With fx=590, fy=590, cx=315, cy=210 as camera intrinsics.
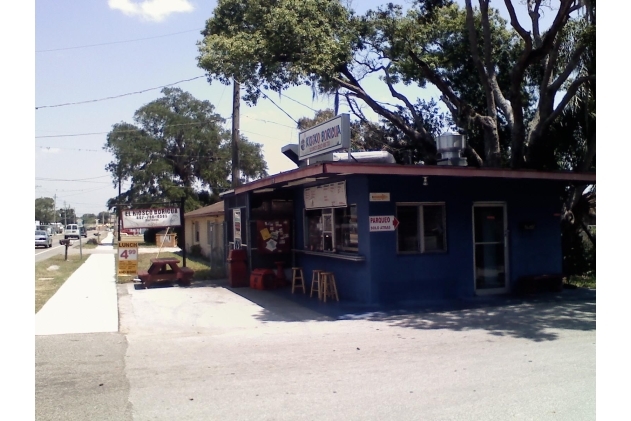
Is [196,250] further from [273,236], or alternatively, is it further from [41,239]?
[41,239]

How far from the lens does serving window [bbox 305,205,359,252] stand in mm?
12672

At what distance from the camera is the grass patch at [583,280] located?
48.9ft

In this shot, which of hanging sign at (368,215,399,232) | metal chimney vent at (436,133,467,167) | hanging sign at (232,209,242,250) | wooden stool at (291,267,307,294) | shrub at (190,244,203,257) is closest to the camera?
hanging sign at (368,215,399,232)

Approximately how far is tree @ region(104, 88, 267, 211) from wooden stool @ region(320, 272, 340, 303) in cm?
3914

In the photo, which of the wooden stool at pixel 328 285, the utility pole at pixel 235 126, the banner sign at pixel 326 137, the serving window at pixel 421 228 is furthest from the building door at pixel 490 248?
the utility pole at pixel 235 126

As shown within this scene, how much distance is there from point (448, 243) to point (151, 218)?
9.95m

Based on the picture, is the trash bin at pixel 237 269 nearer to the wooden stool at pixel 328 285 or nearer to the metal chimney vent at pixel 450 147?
the wooden stool at pixel 328 285

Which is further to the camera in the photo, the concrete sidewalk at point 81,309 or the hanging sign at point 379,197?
the hanging sign at point 379,197

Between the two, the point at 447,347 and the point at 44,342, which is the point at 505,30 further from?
the point at 44,342

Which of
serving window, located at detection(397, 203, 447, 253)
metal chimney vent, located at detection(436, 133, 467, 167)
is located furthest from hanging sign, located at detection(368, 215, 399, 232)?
metal chimney vent, located at detection(436, 133, 467, 167)

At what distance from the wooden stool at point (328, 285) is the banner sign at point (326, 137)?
272 cm

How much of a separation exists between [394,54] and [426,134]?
2867 millimetres

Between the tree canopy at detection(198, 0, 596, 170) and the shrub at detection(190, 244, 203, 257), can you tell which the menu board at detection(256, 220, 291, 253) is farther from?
the shrub at detection(190, 244, 203, 257)

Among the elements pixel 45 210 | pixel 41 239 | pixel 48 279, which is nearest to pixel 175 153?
pixel 41 239
